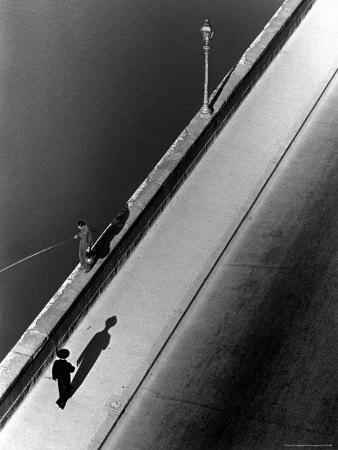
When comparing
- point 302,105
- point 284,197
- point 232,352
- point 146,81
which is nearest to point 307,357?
point 232,352

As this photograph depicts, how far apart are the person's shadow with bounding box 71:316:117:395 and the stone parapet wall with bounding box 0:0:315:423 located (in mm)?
562

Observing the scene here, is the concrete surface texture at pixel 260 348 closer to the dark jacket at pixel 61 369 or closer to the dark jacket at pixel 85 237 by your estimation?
the dark jacket at pixel 61 369

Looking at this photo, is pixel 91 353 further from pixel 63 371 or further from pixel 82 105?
pixel 82 105

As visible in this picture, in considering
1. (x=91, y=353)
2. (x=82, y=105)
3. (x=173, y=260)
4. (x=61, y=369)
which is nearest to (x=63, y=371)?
(x=61, y=369)

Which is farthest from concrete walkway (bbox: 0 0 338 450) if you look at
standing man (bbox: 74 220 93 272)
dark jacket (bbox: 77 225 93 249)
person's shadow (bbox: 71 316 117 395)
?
dark jacket (bbox: 77 225 93 249)

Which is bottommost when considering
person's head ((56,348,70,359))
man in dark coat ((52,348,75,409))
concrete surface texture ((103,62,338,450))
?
concrete surface texture ((103,62,338,450))

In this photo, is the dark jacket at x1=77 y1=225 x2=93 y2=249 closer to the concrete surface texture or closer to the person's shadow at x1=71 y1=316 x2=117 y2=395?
the person's shadow at x1=71 y1=316 x2=117 y2=395

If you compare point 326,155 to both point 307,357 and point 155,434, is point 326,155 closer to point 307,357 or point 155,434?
point 307,357

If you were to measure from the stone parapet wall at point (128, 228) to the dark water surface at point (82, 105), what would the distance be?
549cm

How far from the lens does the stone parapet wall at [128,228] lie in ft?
73.7

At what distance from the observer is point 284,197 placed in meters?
27.5

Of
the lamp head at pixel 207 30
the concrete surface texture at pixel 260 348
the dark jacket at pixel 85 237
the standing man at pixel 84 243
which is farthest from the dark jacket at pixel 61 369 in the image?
the lamp head at pixel 207 30

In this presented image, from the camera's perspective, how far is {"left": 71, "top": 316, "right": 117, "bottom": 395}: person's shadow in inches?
903

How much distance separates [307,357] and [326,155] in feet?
24.6
